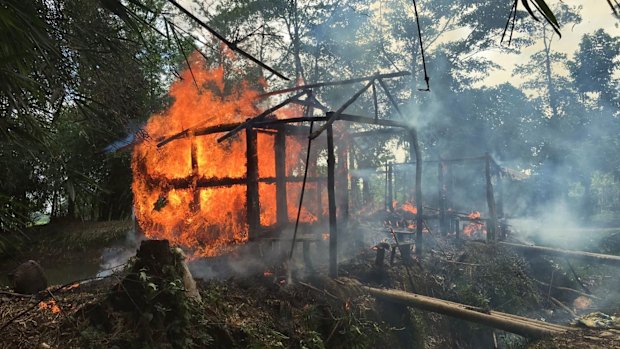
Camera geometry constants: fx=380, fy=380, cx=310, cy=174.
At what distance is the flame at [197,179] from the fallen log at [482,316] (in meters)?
4.28

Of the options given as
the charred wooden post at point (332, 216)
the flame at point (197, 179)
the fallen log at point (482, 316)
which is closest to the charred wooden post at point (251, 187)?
the flame at point (197, 179)

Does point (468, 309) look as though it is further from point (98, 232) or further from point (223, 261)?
point (98, 232)

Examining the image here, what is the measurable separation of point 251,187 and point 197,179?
2.12 metres

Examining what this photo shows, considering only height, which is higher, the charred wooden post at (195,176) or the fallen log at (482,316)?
the charred wooden post at (195,176)

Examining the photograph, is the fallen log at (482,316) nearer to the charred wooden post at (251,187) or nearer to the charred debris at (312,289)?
the charred debris at (312,289)

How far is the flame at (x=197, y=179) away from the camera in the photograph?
37.2 feet

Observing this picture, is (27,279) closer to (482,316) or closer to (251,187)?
(251,187)

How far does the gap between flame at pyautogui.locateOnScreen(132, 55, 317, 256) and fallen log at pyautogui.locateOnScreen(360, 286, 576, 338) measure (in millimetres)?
4276

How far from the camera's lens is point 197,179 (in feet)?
37.4

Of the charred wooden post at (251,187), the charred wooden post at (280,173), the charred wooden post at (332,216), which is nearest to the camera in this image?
the charred wooden post at (332,216)

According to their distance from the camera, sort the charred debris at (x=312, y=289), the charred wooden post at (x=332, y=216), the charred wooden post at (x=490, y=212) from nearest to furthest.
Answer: the charred debris at (x=312, y=289) < the charred wooden post at (x=332, y=216) < the charred wooden post at (x=490, y=212)

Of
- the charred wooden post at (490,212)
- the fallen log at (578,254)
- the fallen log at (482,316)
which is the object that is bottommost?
the fallen log at (578,254)

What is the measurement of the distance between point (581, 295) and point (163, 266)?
1343 cm

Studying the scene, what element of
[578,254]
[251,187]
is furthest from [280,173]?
[578,254]
